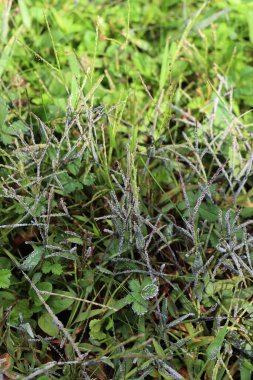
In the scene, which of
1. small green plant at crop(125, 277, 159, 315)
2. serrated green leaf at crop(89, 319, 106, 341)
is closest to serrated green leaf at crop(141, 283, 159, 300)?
small green plant at crop(125, 277, 159, 315)

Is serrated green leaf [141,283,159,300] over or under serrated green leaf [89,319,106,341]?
over

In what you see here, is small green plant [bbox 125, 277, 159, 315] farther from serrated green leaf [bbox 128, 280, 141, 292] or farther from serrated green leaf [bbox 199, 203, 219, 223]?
serrated green leaf [bbox 199, 203, 219, 223]

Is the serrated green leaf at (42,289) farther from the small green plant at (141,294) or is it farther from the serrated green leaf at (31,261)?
the small green plant at (141,294)

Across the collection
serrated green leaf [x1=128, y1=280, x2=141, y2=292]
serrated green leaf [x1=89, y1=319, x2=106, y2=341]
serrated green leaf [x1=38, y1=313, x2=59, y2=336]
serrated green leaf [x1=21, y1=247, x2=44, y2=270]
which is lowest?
serrated green leaf [x1=89, y1=319, x2=106, y2=341]

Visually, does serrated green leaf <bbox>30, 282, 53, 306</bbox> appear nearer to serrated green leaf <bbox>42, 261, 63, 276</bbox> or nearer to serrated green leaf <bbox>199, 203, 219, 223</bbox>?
serrated green leaf <bbox>42, 261, 63, 276</bbox>

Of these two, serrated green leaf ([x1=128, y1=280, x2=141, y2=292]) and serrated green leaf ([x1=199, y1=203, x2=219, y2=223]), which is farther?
serrated green leaf ([x1=199, y1=203, x2=219, y2=223])

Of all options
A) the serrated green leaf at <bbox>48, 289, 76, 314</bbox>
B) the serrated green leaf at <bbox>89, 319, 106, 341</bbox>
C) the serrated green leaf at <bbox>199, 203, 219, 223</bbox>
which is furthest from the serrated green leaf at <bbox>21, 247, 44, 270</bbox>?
the serrated green leaf at <bbox>199, 203, 219, 223</bbox>

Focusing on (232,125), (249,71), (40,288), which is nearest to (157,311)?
(40,288)

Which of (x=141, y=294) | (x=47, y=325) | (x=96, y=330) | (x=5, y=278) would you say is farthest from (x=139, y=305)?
(x=5, y=278)

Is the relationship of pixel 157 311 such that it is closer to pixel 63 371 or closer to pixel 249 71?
pixel 63 371
